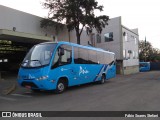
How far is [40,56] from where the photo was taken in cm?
1030

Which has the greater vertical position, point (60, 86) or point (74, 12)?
point (74, 12)

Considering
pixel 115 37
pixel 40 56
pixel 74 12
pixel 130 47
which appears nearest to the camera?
pixel 40 56

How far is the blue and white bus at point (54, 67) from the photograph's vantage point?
9.91m

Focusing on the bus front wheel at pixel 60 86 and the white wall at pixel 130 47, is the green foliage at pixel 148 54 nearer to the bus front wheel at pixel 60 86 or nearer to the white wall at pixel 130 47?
the white wall at pixel 130 47

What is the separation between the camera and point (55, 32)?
24734 mm

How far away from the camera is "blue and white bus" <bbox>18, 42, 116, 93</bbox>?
9.91 metres

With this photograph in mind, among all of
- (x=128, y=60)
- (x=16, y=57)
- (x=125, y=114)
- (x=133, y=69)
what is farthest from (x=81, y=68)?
(x=133, y=69)

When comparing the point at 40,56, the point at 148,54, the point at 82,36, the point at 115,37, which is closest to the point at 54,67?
the point at 40,56

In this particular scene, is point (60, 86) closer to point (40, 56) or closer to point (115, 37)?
point (40, 56)

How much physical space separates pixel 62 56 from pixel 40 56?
131 centimetres

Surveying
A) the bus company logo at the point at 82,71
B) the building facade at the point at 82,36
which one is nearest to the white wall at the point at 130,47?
the building facade at the point at 82,36

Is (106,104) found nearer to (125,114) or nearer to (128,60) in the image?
(125,114)

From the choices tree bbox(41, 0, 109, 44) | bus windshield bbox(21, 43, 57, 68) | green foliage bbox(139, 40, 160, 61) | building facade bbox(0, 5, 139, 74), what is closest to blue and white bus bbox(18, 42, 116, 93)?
bus windshield bbox(21, 43, 57, 68)

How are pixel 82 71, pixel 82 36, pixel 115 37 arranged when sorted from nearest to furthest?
pixel 82 71 → pixel 82 36 → pixel 115 37
